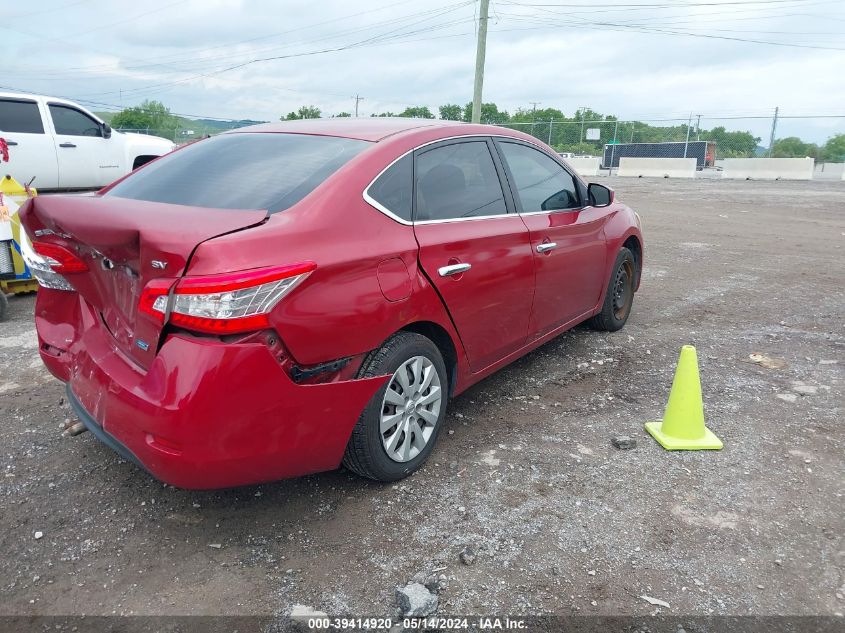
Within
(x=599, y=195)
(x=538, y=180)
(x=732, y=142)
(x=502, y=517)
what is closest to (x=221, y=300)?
(x=502, y=517)

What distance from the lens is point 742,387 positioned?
428cm

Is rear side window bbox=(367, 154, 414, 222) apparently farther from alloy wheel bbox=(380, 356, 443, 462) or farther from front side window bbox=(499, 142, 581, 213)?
front side window bbox=(499, 142, 581, 213)

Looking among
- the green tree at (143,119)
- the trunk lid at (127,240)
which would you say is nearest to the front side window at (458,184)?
the trunk lid at (127,240)

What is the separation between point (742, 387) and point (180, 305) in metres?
3.64

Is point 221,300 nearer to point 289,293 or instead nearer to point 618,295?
point 289,293

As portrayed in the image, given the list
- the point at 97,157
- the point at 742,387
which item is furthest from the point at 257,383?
the point at 97,157

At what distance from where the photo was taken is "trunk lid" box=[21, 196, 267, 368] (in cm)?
228

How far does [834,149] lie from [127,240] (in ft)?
142

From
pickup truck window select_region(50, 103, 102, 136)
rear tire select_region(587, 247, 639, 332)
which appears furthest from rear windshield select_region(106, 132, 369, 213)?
pickup truck window select_region(50, 103, 102, 136)

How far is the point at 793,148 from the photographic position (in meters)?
32.9

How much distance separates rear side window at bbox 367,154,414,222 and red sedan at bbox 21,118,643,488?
0.4 inches

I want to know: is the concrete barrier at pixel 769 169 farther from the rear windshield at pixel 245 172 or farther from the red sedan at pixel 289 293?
the rear windshield at pixel 245 172

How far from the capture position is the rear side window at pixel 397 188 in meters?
2.87

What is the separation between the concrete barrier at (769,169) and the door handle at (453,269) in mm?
28402
